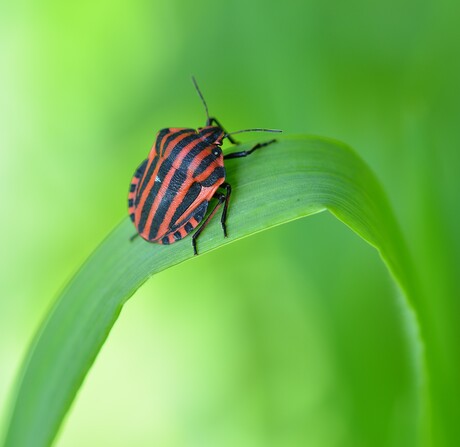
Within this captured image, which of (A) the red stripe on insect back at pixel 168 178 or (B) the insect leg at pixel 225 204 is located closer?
(B) the insect leg at pixel 225 204

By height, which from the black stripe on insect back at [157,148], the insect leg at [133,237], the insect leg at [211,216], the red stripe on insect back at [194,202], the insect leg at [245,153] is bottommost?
the insect leg at [133,237]

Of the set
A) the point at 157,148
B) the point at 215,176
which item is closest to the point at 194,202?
the point at 215,176

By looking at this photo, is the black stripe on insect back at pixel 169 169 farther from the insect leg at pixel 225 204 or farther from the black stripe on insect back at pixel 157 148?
the insect leg at pixel 225 204

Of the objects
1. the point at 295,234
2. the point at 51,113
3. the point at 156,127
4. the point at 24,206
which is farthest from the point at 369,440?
the point at 51,113

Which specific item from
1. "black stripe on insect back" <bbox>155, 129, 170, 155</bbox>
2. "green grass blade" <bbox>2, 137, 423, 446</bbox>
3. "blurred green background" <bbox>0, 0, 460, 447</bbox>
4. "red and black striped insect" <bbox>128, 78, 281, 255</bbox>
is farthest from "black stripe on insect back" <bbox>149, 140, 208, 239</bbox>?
"blurred green background" <bbox>0, 0, 460, 447</bbox>

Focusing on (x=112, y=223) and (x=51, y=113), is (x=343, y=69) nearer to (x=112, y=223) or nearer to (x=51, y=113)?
(x=112, y=223)

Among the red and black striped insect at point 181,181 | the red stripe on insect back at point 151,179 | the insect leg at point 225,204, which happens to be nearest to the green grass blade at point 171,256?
the insect leg at point 225,204
